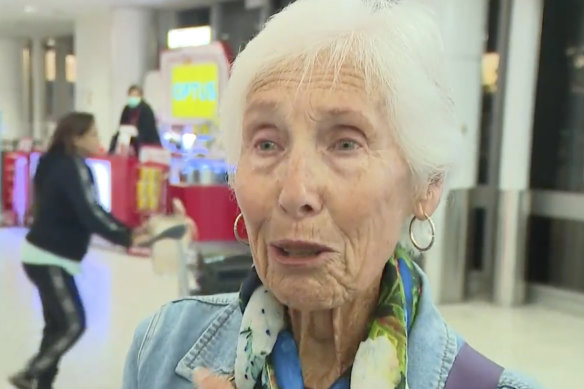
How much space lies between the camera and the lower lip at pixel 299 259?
92cm

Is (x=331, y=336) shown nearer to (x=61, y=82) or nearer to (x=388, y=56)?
(x=388, y=56)

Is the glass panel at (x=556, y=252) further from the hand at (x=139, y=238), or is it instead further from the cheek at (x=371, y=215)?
the cheek at (x=371, y=215)

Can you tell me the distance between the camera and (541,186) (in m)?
6.31

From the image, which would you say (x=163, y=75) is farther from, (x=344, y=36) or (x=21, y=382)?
(x=344, y=36)

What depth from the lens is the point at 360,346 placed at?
960mm

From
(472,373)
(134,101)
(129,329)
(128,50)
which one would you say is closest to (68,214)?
(129,329)

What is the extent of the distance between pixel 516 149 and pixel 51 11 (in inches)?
356

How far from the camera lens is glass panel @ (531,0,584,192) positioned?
615cm

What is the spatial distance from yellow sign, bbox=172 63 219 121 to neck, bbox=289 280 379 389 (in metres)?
5.30

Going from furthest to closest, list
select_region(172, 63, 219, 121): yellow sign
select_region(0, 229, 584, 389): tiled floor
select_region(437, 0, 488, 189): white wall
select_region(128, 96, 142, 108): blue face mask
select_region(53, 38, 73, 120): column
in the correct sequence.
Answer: select_region(53, 38, 73, 120): column
select_region(128, 96, 142, 108): blue face mask
select_region(172, 63, 219, 121): yellow sign
select_region(437, 0, 488, 189): white wall
select_region(0, 229, 584, 389): tiled floor

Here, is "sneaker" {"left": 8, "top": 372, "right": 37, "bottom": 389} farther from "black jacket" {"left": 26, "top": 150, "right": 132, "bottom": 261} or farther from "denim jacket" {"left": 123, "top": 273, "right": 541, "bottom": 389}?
"denim jacket" {"left": 123, "top": 273, "right": 541, "bottom": 389}

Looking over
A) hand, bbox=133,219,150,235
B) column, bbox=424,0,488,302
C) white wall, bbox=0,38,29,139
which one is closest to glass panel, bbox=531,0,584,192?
column, bbox=424,0,488,302

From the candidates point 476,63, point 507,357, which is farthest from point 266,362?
point 476,63

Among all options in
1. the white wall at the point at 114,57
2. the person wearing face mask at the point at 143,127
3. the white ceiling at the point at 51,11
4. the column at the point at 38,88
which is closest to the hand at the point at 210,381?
the person wearing face mask at the point at 143,127
